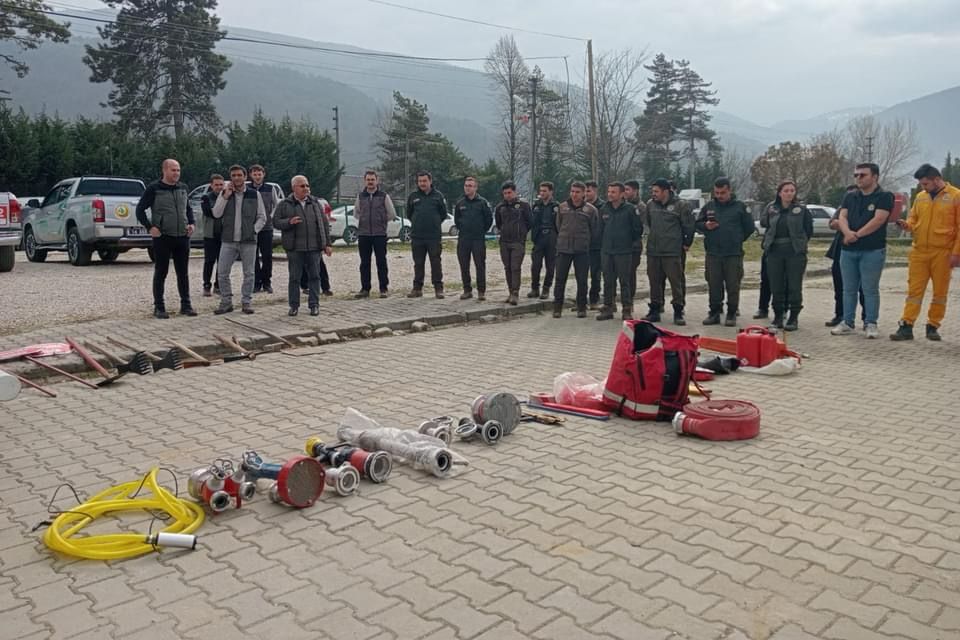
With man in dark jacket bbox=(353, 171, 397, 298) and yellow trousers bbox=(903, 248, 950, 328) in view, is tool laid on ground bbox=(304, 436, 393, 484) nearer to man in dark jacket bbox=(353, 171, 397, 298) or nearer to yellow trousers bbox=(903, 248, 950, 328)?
yellow trousers bbox=(903, 248, 950, 328)

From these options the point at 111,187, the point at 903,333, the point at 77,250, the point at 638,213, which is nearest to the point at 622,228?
the point at 638,213

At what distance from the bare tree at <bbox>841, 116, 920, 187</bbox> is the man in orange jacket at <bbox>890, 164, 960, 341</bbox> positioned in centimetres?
6993

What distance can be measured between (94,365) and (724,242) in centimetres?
804

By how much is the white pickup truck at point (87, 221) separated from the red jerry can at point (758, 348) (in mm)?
12813

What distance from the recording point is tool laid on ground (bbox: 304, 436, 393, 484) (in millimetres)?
4762

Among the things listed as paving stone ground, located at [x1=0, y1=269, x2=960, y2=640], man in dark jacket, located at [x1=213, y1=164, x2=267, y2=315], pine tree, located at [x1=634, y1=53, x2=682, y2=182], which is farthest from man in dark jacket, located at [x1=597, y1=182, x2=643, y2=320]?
pine tree, located at [x1=634, y1=53, x2=682, y2=182]

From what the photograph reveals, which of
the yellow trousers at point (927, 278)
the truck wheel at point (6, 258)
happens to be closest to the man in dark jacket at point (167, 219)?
the truck wheel at point (6, 258)

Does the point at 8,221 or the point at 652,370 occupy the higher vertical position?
the point at 8,221

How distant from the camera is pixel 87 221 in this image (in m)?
17.0

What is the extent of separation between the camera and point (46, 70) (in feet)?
639

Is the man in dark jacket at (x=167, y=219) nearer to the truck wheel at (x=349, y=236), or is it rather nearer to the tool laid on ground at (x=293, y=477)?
the tool laid on ground at (x=293, y=477)

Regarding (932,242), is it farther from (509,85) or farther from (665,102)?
(665,102)

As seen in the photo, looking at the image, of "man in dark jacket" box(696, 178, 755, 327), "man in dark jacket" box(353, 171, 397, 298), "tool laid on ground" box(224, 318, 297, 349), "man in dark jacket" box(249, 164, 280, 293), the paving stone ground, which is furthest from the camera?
"man in dark jacket" box(249, 164, 280, 293)

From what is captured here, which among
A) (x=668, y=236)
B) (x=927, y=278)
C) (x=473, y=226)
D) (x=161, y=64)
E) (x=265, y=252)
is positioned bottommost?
(x=927, y=278)
